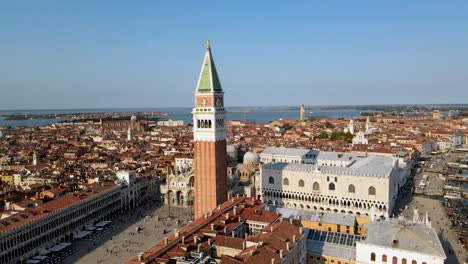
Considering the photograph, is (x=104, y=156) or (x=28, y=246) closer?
(x=28, y=246)

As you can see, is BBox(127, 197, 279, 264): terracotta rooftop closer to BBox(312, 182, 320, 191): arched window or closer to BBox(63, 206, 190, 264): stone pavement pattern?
BBox(63, 206, 190, 264): stone pavement pattern

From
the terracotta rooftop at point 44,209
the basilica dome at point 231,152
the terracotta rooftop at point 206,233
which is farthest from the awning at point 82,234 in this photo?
the basilica dome at point 231,152

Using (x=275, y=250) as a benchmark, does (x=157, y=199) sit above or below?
below

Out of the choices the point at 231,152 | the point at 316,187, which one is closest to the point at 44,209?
the point at 316,187

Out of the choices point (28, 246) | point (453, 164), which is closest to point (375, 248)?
point (28, 246)

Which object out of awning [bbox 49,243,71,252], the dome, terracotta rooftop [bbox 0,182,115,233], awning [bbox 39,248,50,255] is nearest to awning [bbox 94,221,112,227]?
terracotta rooftop [bbox 0,182,115,233]

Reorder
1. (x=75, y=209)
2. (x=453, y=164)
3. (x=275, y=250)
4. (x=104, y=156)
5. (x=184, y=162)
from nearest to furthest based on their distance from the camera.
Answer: (x=275, y=250) → (x=75, y=209) → (x=184, y=162) → (x=453, y=164) → (x=104, y=156)

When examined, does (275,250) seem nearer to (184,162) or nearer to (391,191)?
(391,191)

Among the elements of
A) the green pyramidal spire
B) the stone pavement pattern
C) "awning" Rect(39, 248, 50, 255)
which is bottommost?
the stone pavement pattern
